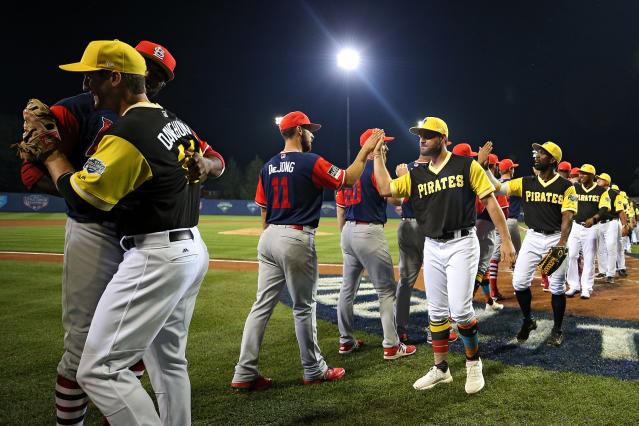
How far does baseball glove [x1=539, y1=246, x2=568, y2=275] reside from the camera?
537 centimetres

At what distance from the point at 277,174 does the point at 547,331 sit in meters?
4.05

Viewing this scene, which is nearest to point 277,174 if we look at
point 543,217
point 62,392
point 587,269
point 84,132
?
point 84,132

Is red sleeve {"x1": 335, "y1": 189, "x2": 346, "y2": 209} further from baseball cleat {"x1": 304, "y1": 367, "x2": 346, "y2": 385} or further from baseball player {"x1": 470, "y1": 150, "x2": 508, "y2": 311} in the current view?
baseball player {"x1": 470, "y1": 150, "x2": 508, "y2": 311}

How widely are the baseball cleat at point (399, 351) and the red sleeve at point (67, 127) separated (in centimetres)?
347

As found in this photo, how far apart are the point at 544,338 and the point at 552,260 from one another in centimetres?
94

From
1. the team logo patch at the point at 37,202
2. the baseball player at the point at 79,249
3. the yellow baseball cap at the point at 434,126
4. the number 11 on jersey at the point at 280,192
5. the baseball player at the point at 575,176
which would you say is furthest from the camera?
the team logo patch at the point at 37,202

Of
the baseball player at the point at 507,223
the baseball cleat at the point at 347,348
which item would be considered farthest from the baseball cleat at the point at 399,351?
the baseball player at the point at 507,223

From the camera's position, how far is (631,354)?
193 inches

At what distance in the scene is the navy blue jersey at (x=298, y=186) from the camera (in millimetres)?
4008

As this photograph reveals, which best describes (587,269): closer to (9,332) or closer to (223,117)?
(9,332)

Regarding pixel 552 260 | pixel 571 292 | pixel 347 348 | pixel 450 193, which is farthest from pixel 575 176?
pixel 347 348

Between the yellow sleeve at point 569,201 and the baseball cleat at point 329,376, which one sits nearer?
the baseball cleat at point 329,376

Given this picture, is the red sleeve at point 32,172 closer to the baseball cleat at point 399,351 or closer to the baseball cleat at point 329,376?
the baseball cleat at point 329,376

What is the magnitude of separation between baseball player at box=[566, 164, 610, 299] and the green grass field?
5003mm
